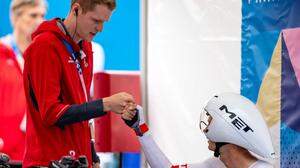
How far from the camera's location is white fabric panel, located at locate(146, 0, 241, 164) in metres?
4.21

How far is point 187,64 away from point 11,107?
165 cm

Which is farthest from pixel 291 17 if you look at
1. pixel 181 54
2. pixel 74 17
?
pixel 74 17

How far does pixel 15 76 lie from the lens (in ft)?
17.8

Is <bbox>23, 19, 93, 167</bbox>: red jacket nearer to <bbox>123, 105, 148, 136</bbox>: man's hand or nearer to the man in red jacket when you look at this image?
the man in red jacket

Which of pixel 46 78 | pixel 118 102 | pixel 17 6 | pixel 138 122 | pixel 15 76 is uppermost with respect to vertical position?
pixel 17 6

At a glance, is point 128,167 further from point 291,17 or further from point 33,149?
point 33,149

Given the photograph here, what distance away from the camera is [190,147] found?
4.54 meters

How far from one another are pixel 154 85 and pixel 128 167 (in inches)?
27.1

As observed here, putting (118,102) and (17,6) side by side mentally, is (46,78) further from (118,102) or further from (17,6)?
(17,6)

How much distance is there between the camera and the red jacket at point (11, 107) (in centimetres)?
538

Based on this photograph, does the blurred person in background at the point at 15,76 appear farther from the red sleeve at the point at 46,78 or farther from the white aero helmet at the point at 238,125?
the white aero helmet at the point at 238,125

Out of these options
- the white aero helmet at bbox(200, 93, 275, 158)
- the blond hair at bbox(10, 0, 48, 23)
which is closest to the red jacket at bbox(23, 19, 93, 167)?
the white aero helmet at bbox(200, 93, 275, 158)

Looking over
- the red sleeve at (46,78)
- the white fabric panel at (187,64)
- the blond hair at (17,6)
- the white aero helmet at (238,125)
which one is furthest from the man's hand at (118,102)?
the blond hair at (17,6)

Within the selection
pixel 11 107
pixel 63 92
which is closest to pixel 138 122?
pixel 63 92
